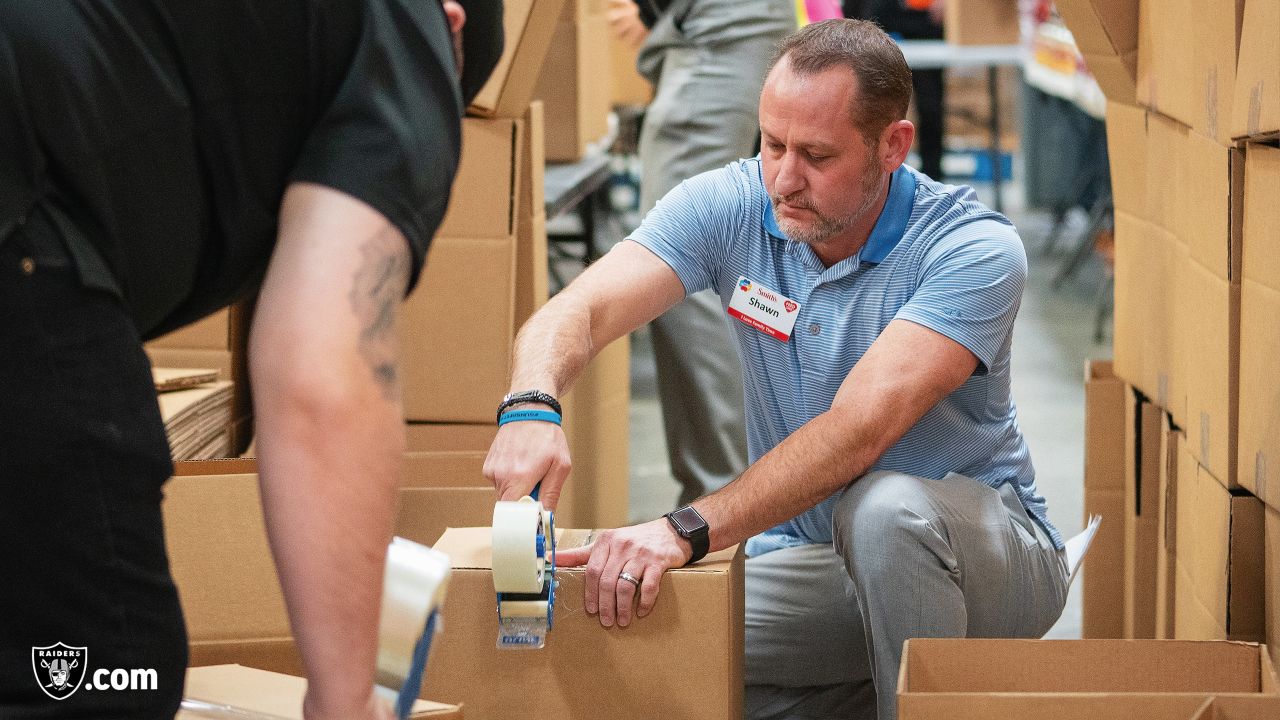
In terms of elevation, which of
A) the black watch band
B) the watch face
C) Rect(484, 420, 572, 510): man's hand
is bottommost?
the watch face

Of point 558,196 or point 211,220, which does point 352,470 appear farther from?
point 558,196

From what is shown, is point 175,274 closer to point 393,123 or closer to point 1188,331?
point 393,123

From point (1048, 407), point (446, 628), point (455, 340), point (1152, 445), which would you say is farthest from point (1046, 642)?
point (1048, 407)

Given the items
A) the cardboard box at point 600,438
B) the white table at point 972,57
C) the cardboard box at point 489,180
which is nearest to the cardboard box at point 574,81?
the cardboard box at point 600,438

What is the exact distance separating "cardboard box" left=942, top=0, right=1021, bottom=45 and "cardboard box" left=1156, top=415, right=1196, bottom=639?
557 cm

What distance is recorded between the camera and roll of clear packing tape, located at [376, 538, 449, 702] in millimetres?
959

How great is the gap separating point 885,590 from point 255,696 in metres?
0.74

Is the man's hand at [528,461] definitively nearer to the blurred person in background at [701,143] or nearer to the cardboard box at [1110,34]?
the cardboard box at [1110,34]

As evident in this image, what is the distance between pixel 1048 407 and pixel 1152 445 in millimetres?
2247

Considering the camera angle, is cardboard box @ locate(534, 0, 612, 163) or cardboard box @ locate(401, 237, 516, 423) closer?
cardboard box @ locate(401, 237, 516, 423)

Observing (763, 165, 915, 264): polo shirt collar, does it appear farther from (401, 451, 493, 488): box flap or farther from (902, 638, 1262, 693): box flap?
(401, 451, 493, 488): box flap

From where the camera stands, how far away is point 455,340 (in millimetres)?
2447

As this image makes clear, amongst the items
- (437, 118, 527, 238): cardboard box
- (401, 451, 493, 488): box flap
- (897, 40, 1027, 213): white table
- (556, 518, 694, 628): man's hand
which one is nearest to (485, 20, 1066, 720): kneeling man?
(556, 518, 694, 628): man's hand

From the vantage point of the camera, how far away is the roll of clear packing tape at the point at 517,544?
146 centimetres
